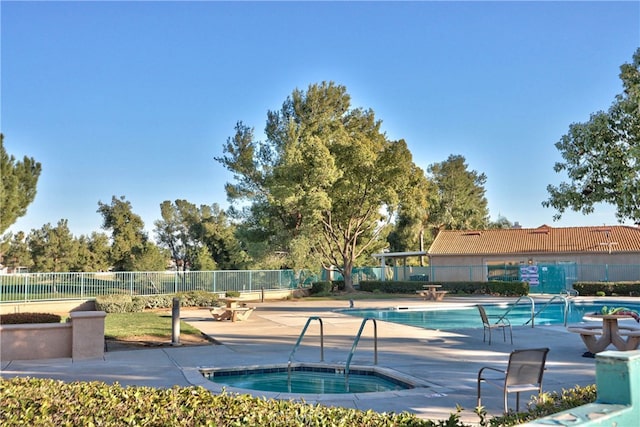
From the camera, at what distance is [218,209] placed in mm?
60281

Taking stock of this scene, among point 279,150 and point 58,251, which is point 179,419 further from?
point 58,251

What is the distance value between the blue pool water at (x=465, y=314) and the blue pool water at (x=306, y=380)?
11.2m

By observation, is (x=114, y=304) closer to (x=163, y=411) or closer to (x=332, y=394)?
(x=332, y=394)

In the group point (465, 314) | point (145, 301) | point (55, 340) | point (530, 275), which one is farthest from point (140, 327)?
point (530, 275)

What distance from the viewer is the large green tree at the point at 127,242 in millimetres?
42500

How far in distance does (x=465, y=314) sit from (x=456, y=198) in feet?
133

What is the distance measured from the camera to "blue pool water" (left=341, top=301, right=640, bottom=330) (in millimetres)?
22750

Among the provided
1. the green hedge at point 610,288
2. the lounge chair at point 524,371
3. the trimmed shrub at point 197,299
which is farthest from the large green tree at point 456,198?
the lounge chair at point 524,371

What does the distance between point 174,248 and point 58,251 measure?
52.4 feet

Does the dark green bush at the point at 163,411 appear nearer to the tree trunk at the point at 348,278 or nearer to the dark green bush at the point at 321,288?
the dark green bush at the point at 321,288

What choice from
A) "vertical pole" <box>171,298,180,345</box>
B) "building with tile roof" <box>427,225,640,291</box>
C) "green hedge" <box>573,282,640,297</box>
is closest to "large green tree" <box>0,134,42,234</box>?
"vertical pole" <box>171,298,180,345</box>

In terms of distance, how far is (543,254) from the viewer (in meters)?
41.8

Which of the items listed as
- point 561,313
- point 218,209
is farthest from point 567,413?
point 218,209

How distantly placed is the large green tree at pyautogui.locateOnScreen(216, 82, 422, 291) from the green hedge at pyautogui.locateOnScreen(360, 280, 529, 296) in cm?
201
